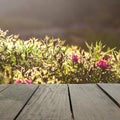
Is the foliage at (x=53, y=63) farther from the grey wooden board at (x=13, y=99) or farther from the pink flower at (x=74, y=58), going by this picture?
the grey wooden board at (x=13, y=99)

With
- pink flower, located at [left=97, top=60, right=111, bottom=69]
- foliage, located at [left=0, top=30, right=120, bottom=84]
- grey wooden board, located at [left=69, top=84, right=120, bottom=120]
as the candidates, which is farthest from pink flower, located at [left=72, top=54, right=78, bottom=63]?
grey wooden board, located at [left=69, top=84, right=120, bottom=120]

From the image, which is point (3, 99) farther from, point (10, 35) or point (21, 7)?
point (21, 7)

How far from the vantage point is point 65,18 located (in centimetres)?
529

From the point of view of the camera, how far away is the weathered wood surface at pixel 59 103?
1205 millimetres

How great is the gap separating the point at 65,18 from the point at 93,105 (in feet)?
13.0

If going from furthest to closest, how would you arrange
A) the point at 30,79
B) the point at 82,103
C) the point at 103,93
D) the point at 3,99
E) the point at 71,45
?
the point at 71,45, the point at 30,79, the point at 103,93, the point at 3,99, the point at 82,103

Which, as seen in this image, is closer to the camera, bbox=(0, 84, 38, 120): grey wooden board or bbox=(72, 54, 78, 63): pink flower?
bbox=(0, 84, 38, 120): grey wooden board

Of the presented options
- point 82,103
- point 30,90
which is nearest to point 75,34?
point 30,90

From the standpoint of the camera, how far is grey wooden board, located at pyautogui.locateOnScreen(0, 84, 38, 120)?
1229 mm

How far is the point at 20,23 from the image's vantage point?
525 cm

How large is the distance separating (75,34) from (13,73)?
1.01m

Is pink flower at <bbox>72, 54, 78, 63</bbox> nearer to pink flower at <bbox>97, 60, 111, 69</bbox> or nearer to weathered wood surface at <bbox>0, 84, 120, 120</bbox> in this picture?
pink flower at <bbox>97, 60, 111, 69</bbox>

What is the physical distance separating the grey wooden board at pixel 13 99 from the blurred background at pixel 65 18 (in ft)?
10.5

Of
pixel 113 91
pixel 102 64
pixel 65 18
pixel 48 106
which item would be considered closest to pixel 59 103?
pixel 48 106
